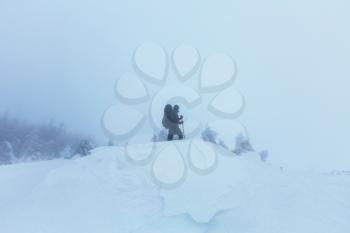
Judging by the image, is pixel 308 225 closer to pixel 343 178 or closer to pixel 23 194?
pixel 343 178

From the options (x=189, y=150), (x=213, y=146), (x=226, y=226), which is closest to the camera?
(x=226, y=226)

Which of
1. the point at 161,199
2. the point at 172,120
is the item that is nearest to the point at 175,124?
the point at 172,120

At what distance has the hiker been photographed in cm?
1198

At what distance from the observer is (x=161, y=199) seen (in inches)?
329

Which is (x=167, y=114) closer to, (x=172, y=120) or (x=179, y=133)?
(x=172, y=120)

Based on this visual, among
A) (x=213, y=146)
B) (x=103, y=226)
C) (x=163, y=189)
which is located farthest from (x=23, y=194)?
(x=213, y=146)

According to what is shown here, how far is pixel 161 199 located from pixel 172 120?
12.9 ft

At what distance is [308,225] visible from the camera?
8109 mm

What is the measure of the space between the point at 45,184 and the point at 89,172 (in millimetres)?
893

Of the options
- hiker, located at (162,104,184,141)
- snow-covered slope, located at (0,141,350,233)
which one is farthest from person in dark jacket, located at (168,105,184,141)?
snow-covered slope, located at (0,141,350,233)

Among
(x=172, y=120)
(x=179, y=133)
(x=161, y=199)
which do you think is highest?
(x=172, y=120)

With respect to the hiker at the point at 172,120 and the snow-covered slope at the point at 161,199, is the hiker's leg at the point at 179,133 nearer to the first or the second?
the hiker at the point at 172,120

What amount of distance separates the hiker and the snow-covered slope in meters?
2.21

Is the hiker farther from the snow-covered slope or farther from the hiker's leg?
the snow-covered slope
